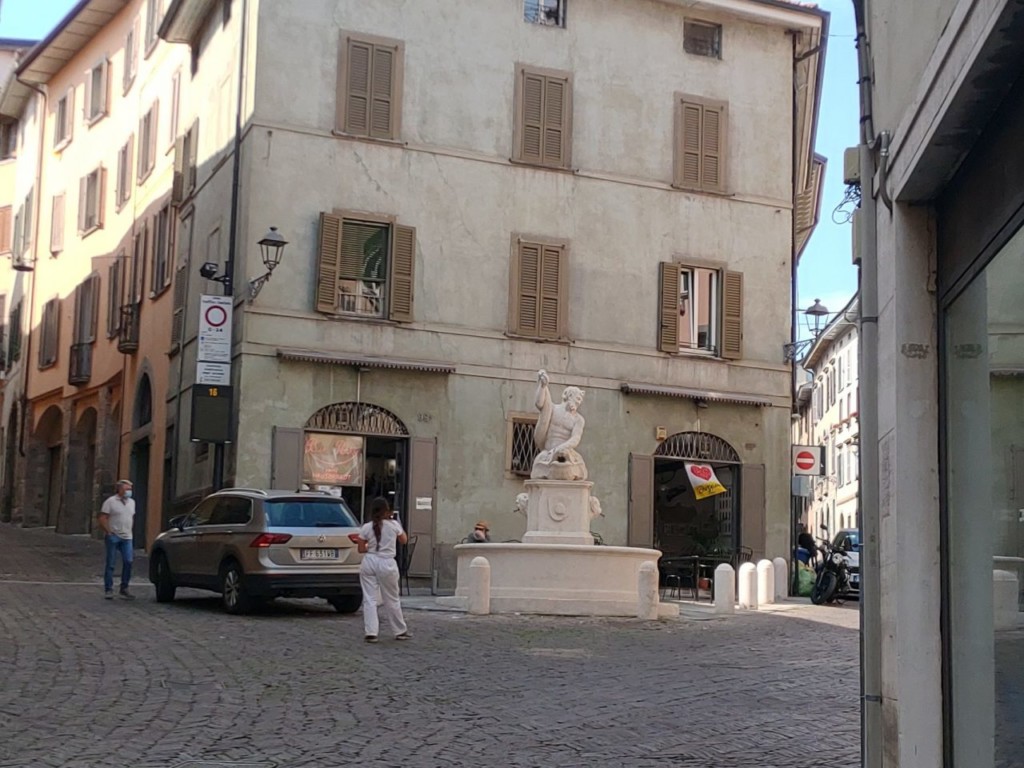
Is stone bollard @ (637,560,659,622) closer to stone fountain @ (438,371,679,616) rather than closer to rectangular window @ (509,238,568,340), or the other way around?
stone fountain @ (438,371,679,616)

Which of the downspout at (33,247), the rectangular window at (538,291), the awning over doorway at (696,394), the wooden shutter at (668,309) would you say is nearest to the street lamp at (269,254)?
the rectangular window at (538,291)

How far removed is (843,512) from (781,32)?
41.7 metres

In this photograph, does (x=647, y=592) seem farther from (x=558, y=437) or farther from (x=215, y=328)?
(x=215, y=328)

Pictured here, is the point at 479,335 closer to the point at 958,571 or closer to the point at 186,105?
the point at 186,105

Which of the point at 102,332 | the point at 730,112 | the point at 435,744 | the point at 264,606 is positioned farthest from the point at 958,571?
the point at 102,332

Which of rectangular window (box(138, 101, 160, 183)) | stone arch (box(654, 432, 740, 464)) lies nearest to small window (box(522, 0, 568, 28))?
stone arch (box(654, 432, 740, 464))

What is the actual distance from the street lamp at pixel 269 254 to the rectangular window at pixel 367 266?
91 centimetres

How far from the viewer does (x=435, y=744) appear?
9.84 metres

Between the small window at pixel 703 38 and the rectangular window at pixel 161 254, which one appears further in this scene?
the rectangular window at pixel 161 254

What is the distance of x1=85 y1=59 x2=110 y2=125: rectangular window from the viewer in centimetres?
4107

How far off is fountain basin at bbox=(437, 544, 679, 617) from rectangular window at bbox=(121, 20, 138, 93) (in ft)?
72.7

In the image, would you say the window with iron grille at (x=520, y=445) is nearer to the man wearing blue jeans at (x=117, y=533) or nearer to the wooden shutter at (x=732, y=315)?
the wooden shutter at (x=732, y=315)

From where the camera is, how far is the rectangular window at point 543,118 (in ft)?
97.6

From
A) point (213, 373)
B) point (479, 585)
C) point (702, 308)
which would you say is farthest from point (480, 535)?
point (702, 308)
